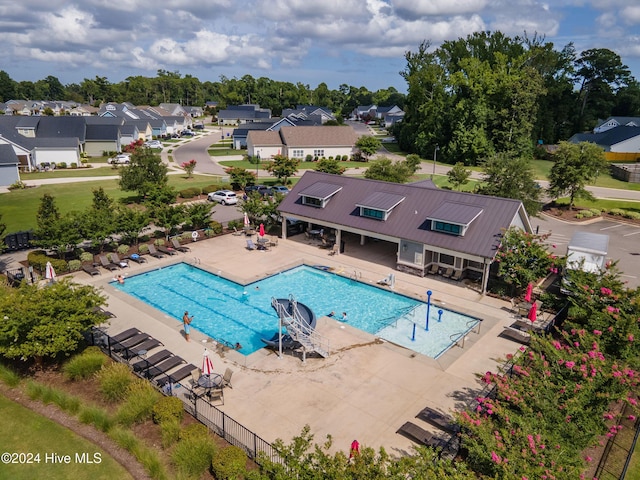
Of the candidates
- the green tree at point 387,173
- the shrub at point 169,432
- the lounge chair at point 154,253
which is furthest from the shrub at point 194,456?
the green tree at point 387,173

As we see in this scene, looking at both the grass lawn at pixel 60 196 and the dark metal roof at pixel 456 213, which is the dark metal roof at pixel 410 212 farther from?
the grass lawn at pixel 60 196

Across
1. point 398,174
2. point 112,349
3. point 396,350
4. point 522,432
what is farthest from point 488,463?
point 398,174

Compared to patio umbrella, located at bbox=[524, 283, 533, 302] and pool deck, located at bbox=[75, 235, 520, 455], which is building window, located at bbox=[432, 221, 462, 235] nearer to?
pool deck, located at bbox=[75, 235, 520, 455]

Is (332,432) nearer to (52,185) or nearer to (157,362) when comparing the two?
(157,362)

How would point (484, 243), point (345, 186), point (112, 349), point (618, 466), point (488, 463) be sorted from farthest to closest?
point (345, 186)
point (484, 243)
point (112, 349)
point (618, 466)
point (488, 463)

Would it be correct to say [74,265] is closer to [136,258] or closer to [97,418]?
[136,258]
